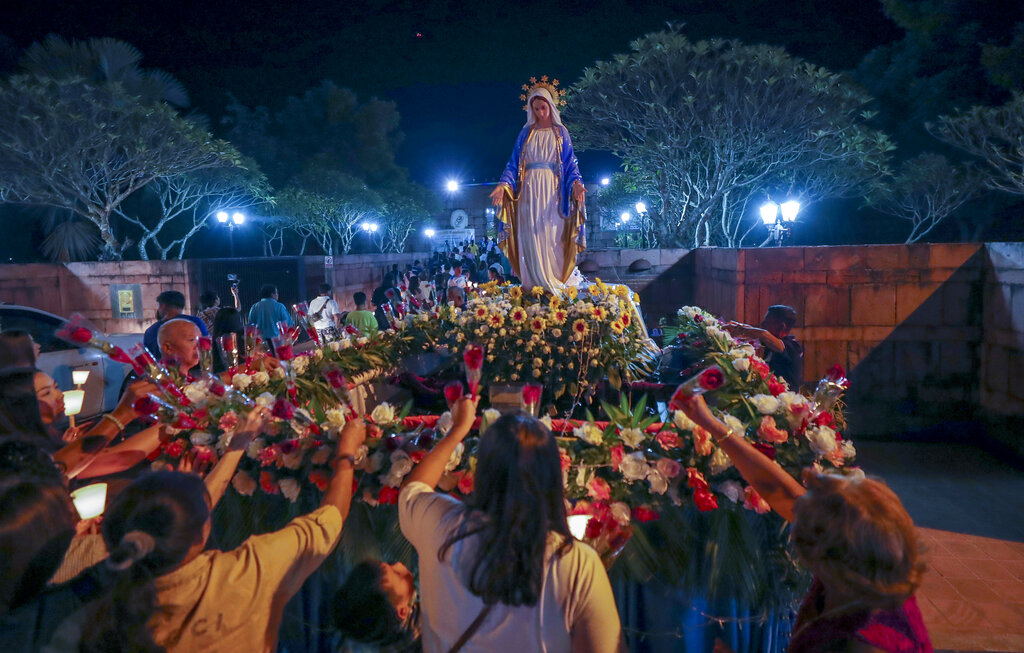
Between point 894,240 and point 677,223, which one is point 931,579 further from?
point 894,240

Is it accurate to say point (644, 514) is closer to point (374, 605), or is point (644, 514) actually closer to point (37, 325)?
point (374, 605)

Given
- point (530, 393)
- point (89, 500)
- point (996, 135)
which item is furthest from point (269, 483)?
point (996, 135)

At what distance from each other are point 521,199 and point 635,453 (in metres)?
4.80

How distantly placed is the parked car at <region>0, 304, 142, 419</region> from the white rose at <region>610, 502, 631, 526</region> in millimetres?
6581

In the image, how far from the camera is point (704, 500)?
2482mm

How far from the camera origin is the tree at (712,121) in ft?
62.1

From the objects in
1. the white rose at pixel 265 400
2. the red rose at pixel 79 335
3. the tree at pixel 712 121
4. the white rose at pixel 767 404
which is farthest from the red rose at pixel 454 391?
the tree at pixel 712 121

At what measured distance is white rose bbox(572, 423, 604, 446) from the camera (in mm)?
2680

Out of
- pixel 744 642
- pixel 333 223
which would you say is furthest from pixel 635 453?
pixel 333 223

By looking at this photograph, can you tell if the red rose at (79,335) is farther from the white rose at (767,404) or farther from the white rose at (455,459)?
the white rose at (767,404)

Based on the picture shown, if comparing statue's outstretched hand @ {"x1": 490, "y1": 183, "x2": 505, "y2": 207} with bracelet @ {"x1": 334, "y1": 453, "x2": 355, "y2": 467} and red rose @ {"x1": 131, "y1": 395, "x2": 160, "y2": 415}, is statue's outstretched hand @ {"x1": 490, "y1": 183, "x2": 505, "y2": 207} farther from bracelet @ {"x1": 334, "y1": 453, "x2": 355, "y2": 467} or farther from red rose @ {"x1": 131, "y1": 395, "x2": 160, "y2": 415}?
bracelet @ {"x1": 334, "y1": 453, "x2": 355, "y2": 467}

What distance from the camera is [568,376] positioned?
548 cm

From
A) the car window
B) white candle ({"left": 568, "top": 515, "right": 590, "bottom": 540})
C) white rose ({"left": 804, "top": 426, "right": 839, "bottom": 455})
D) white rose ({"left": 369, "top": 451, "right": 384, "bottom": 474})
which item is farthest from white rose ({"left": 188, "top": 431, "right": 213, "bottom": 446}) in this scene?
the car window

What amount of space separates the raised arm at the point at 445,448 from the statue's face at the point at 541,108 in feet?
17.2
